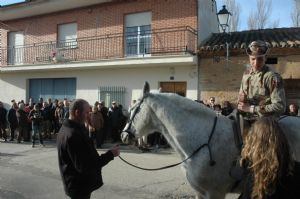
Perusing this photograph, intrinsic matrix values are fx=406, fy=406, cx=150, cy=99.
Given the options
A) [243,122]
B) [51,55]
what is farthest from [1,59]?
[243,122]

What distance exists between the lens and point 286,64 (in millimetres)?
14859

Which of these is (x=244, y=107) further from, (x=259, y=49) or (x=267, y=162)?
(x=267, y=162)

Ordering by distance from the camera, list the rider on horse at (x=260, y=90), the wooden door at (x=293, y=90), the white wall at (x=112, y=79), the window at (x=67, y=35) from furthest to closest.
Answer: the window at (x=67, y=35)
the white wall at (x=112, y=79)
the wooden door at (x=293, y=90)
the rider on horse at (x=260, y=90)

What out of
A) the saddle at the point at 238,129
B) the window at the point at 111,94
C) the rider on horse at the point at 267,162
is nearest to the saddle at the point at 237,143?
the saddle at the point at 238,129

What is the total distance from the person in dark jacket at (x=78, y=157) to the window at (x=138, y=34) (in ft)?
46.0

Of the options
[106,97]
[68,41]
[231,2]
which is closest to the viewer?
[106,97]

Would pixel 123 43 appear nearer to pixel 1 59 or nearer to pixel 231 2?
pixel 1 59

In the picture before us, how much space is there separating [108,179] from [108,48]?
10.9m

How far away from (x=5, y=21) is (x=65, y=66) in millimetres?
7193

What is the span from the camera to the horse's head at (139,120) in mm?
5129

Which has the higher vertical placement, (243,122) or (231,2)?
(231,2)

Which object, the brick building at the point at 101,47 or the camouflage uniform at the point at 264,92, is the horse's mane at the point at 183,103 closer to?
the camouflage uniform at the point at 264,92

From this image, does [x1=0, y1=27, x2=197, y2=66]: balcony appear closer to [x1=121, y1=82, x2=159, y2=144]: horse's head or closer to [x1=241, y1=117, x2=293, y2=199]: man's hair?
[x1=121, y1=82, x2=159, y2=144]: horse's head

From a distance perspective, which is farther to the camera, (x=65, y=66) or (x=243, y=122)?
(x=65, y=66)
